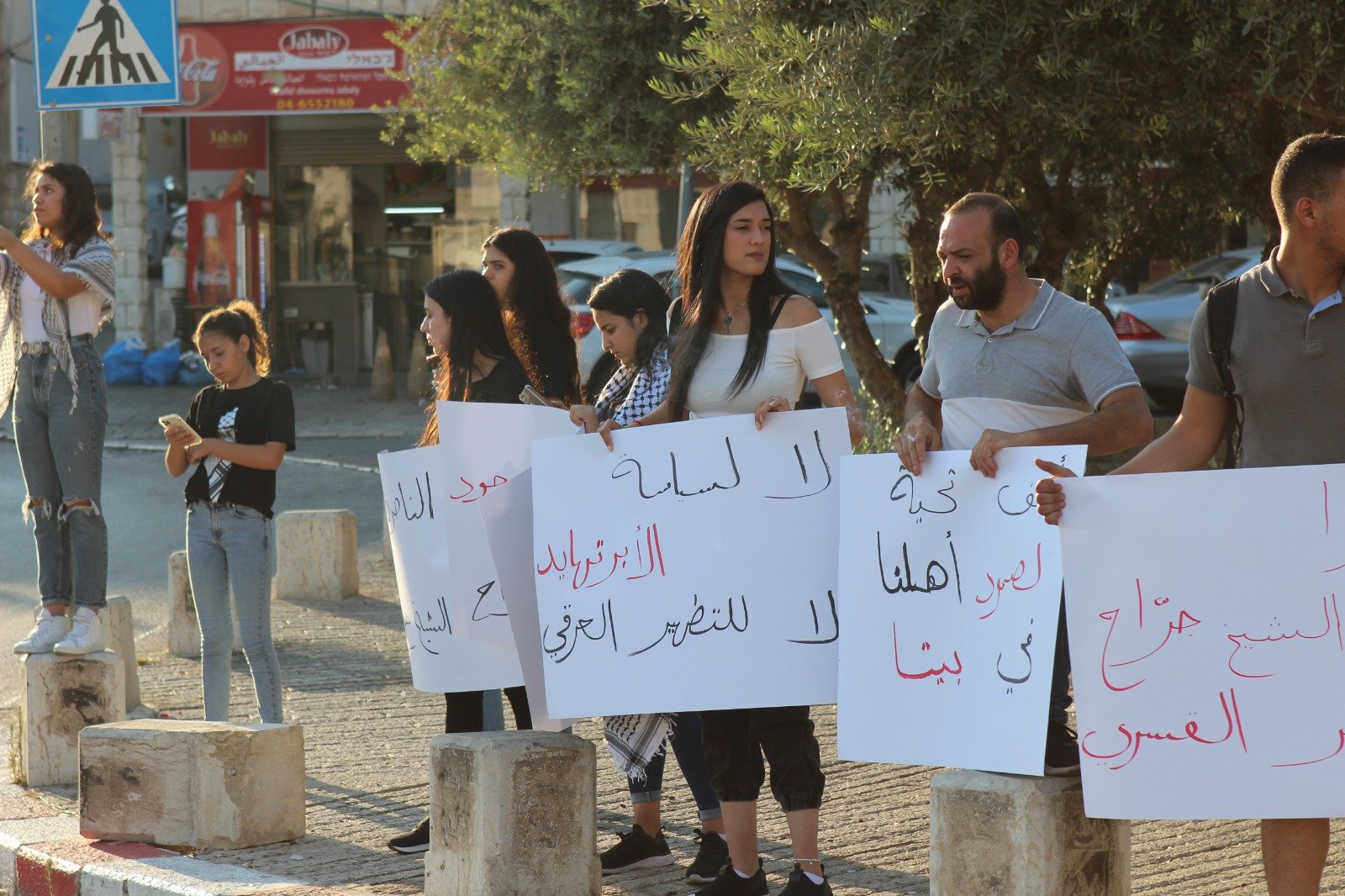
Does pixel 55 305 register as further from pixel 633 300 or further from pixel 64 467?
pixel 633 300

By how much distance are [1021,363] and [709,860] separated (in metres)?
1.73

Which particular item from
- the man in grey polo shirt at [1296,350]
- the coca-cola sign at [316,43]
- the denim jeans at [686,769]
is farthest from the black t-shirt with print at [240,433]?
the coca-cola sign at [316,43]

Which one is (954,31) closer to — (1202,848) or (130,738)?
(1202,848)

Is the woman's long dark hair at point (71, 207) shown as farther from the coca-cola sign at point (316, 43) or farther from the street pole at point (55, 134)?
the coca-cola sign at point (316, 43)

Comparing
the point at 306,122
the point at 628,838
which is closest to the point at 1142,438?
the point at 628,838

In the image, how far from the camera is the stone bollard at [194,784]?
5230 millimetres

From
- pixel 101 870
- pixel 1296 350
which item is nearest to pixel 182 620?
pixel 101 870

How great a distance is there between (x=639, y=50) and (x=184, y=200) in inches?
667

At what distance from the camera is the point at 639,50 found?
31.3ft

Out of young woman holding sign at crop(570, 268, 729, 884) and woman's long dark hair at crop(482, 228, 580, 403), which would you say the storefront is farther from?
young woman holding sign at crop(570, 268, 729, 884)

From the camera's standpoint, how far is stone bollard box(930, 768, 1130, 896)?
373cm

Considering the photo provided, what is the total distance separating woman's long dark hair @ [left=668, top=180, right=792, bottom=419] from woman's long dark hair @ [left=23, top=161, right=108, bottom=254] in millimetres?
2808

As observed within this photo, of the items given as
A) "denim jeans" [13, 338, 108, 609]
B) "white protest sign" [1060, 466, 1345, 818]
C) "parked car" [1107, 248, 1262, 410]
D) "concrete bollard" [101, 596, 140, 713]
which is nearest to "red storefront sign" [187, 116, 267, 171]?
"parked car" [1107, 248, 1262, 410]

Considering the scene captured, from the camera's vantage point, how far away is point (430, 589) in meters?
5.09
